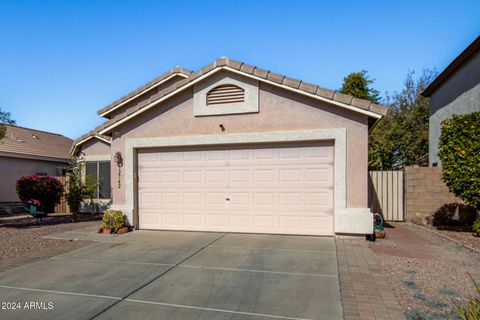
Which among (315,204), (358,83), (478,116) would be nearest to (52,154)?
(315,204)

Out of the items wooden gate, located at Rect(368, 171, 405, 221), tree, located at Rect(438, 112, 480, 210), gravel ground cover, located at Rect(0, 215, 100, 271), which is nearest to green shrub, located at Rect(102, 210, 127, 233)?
gravel ground cover, located at Rect(0, 215, 100, 271)

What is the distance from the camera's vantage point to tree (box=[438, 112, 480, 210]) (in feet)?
29.2

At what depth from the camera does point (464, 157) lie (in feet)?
29.8

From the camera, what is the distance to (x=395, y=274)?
5.72 meters

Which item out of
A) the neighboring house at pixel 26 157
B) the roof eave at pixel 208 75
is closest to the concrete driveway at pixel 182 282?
the roof eave at pixel 208 75

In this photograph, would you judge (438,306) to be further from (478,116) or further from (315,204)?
(478,116)

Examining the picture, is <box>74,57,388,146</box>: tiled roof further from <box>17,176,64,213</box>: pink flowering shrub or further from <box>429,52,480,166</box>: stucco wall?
<box>17,176,64,213</box>: pink flowering shrub

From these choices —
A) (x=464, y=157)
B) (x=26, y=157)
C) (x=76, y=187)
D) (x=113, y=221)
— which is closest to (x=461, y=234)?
(x=464, y=157)

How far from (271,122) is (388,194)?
6728 millimetres

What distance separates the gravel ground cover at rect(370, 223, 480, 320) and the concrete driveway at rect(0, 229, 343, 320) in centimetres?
99

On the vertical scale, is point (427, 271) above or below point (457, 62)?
below

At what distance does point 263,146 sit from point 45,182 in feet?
38.4

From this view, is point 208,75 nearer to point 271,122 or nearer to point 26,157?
point 271,122

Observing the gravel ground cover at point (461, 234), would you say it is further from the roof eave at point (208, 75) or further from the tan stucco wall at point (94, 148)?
the tan stucco wall at point (94, 148)
